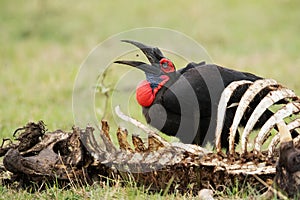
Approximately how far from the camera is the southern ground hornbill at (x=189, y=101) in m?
4.39

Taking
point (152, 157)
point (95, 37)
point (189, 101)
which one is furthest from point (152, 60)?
point (95, 37)

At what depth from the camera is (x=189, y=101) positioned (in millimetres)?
4410

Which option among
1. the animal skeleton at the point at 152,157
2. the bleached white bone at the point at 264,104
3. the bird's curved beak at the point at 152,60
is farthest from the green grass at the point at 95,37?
the bleached white bone at the point at 264,104

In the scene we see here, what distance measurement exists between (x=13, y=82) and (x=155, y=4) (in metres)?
5.19

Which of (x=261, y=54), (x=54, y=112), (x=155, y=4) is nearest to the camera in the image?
(x=54, y=112)

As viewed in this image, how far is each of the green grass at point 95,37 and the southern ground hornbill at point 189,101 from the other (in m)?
1.54

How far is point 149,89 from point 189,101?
1.13ft

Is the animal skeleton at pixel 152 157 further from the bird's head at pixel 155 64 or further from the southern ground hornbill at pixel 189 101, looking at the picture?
the bird's head at pixel 155 64

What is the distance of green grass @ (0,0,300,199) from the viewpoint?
746cm

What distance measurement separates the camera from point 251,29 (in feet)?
36.5

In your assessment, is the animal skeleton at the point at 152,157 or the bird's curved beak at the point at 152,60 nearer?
the animal skeleton at the point at 152,157

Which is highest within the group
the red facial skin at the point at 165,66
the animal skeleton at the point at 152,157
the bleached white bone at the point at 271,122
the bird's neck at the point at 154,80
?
the red facial skin at the point at 165,66

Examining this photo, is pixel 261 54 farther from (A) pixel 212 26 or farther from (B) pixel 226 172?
(B) pixel 226 172

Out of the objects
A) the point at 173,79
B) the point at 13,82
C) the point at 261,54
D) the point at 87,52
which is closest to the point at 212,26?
the point at 261,54
